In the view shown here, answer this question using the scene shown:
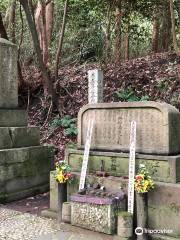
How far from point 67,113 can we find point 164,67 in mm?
3340

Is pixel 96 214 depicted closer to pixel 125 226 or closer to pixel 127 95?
pixel 125 226

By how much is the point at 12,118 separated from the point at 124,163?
3240 millimetres

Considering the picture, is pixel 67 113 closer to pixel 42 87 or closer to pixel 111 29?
pixel 42 87

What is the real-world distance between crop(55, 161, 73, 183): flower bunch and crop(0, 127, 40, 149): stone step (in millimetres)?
2038

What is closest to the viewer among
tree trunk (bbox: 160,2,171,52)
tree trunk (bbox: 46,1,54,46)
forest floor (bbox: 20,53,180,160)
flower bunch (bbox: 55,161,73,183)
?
flower bunch (bbox: 55,161,73,183)

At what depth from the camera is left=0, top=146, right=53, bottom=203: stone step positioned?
7586mm

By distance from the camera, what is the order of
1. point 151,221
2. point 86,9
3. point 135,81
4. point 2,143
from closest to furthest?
1. point 151,221
2. point 2,143
3. point 135,81
4. point 86,9

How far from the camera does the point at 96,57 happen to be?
49.6 ft

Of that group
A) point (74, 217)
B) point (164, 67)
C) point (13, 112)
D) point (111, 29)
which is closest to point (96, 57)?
point (111, 29)

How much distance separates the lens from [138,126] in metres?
5.80

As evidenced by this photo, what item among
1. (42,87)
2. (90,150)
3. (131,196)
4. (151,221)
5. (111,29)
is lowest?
(151,221)

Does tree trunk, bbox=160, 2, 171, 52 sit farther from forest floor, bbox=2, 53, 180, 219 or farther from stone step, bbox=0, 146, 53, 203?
stone step, bbox=0, 146, 53, 203

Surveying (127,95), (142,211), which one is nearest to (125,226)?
(142,211)

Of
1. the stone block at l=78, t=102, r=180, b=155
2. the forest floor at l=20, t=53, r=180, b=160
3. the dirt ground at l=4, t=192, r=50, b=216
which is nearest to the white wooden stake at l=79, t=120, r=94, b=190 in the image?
the stone block at l=78, t=102, r=180, b=155
